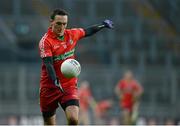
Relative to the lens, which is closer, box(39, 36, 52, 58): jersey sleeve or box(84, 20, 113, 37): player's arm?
box(39, 36, 52, 58): jersey sleeve

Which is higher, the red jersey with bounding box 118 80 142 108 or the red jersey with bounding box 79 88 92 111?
the red jersey with bounding box 79 88 92 111

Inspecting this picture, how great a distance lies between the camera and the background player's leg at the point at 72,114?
11016 millimetres

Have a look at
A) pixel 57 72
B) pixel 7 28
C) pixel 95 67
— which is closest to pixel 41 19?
pixel 7 28

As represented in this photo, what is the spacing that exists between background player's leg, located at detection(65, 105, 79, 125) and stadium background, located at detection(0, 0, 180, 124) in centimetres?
1223

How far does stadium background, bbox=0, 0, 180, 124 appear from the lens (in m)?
24.9

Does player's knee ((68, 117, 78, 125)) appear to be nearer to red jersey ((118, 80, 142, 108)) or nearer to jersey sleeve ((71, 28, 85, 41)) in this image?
jersey sleeve ((71, 28, 85, 41))

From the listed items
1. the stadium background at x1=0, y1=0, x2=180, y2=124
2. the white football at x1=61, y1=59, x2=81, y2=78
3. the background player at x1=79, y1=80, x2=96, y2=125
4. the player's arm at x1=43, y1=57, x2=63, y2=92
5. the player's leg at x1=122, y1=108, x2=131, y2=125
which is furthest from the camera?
the stadium background at x1=0, y1=0, x2=180, y2=124

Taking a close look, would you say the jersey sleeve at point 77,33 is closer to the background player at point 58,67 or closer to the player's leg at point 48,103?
the background player at point 58,67

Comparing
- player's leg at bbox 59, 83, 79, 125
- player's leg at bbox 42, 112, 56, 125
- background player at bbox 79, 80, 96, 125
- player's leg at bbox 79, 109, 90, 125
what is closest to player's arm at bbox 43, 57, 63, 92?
player's leg at bbox 59, 83, 79, 125

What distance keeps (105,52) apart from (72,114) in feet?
50.6

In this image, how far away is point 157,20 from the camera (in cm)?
2791

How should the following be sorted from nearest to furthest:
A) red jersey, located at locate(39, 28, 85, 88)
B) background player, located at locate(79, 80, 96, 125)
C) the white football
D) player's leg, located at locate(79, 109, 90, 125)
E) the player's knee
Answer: the white football → the player's knee → red jersey, located at locate(39, 28, 85, 88) → player's leg, located at locate(79, 109, 90, 125) → background player, located at locate(79, 80, 96, 125)

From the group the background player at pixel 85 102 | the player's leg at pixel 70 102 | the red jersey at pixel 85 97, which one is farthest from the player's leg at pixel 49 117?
the red jersey at pixel 85 97

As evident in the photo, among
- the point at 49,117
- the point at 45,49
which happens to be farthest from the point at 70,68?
the point at 49,117
